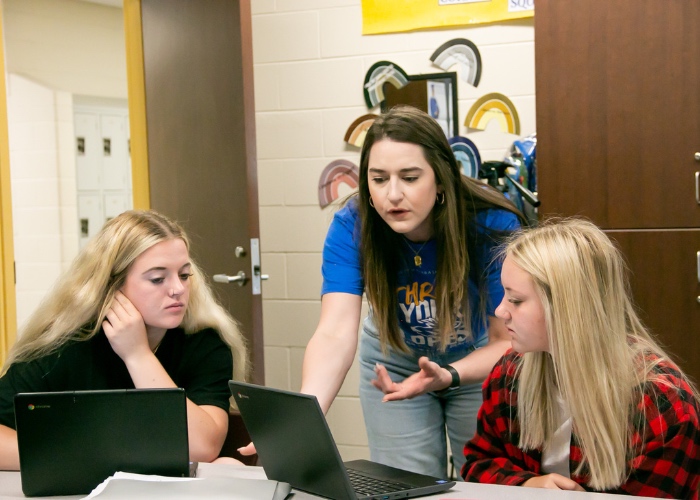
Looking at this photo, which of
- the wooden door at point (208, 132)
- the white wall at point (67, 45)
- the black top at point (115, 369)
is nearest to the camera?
the black top at point (115, 369)

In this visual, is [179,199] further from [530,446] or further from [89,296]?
[530,446]

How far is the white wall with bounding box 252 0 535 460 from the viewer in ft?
11.0

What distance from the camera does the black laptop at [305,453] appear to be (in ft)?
4.16

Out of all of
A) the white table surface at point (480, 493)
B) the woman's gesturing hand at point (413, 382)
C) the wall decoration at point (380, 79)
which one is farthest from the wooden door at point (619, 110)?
the white table surface at point (480, 493)

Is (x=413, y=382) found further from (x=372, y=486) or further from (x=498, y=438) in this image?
(x=372, y=486)

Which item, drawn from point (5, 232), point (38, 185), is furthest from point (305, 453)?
point (38, 185)

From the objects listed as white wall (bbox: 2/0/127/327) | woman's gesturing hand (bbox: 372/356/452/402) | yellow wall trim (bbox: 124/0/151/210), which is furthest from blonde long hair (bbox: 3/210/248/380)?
white wall (bbox: 2/0/127/327)

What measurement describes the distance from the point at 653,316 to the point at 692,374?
0.19 metres

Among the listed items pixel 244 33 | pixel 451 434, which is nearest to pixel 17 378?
pixel 451 434

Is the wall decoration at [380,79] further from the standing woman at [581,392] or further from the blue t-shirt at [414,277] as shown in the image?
the standing woman at [581,392]

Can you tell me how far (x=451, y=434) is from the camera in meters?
2.13

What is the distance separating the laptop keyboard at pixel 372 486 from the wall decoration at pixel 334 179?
2.00m

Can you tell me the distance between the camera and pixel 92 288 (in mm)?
1933

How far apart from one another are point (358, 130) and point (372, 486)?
210 centimetres
